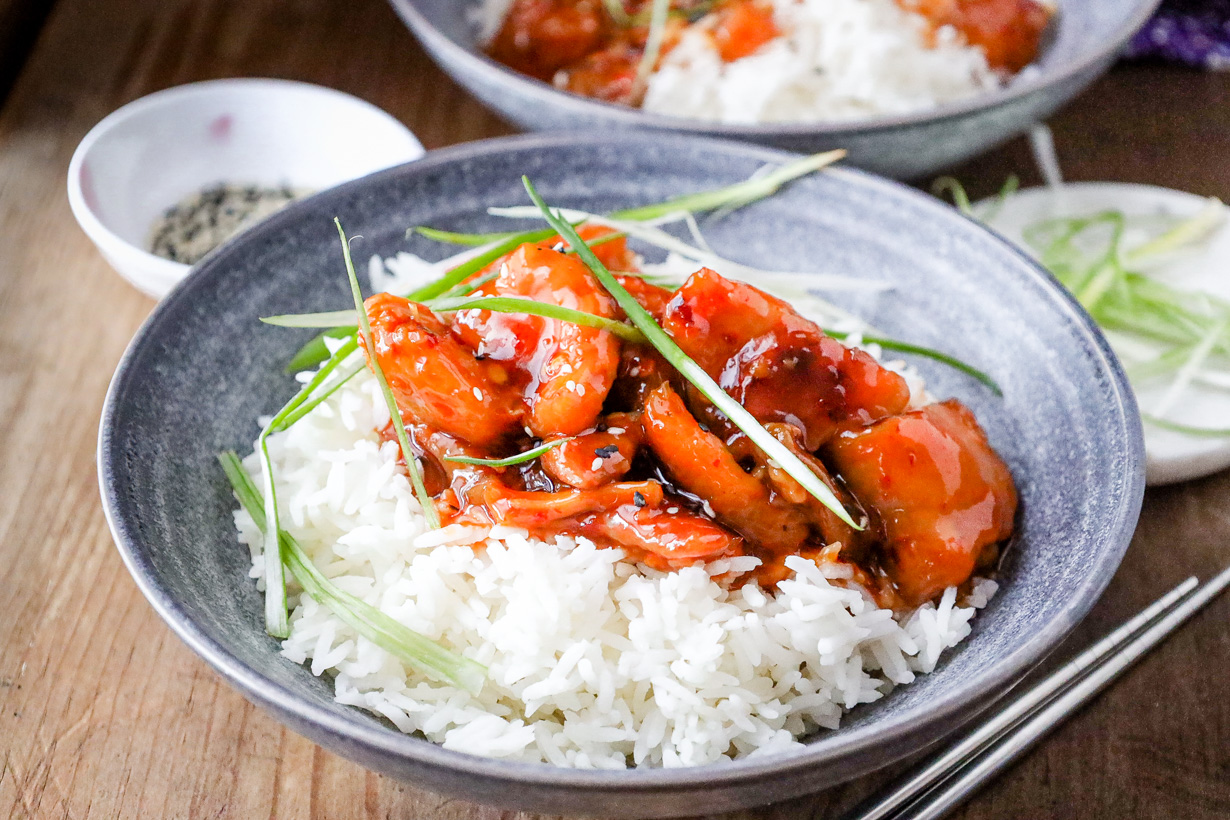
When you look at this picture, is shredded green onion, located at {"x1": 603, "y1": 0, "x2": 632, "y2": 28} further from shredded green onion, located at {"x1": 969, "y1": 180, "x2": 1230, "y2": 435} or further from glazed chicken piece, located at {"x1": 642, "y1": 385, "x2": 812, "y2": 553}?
glazed chicken piece, located at {"x1": 642, "y1": 385, "x2": 812, "y2": 553}

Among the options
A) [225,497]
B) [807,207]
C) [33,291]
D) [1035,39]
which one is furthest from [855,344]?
[33,291]

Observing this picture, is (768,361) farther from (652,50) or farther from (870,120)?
(652,50)

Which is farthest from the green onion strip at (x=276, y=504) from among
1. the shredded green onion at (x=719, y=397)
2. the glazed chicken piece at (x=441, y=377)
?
the shredded green onion at (x=719, y=397)

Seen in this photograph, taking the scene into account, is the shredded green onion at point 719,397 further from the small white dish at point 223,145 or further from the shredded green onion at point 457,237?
the small white dish at point 223,145

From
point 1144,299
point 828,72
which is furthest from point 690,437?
point 828,72

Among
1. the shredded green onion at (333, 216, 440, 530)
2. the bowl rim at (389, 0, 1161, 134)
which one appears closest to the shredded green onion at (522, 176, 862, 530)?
the shredded green onion at (333, 216, 440, 530)

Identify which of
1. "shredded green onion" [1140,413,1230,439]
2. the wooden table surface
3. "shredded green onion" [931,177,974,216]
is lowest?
the wooden table surface
